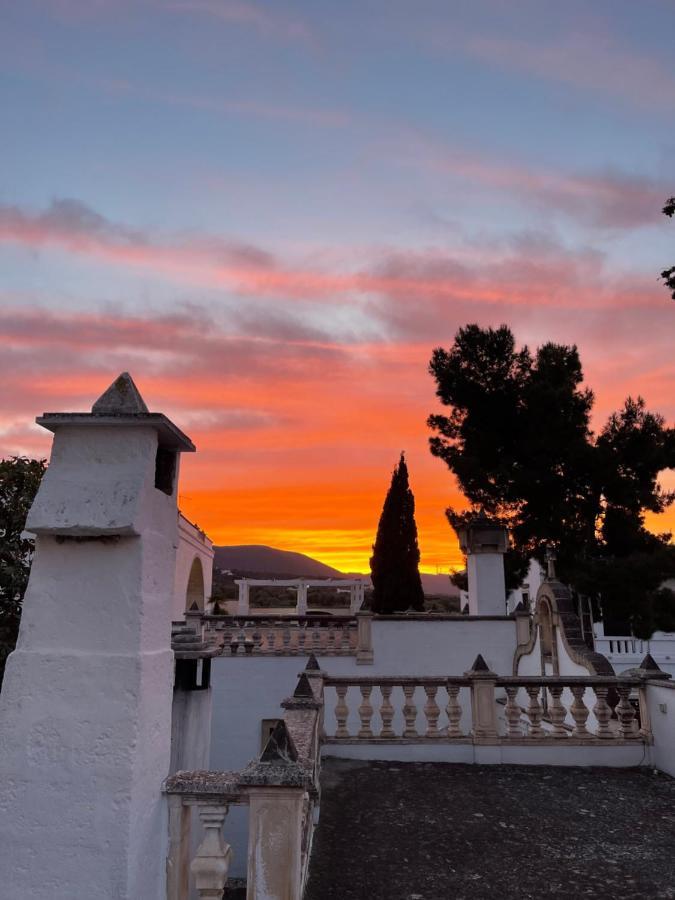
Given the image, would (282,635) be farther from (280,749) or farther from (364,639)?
(280,749)

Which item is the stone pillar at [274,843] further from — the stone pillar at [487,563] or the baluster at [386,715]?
the stone pillar at [487,563]

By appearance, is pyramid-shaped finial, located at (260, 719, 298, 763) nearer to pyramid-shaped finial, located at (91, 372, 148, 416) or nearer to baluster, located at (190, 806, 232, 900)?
baluster, located at (190, 806, 232, 900)

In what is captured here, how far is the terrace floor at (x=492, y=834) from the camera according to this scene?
462 cm

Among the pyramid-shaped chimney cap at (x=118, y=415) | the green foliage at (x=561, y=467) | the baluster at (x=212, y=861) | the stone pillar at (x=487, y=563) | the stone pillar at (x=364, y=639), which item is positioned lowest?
the baluster at (x=212, y=861)

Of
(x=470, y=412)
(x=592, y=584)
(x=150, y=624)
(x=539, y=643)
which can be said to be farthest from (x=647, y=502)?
(x=150, y=624)

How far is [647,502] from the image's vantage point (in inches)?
826

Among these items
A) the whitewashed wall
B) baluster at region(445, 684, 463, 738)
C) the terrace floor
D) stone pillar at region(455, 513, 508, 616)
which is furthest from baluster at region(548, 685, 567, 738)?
stone pillar at region(455, 513, 508, 616)

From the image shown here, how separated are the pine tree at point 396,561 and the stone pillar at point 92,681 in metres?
26.1

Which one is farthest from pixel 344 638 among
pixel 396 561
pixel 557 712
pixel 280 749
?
pixel 396 561

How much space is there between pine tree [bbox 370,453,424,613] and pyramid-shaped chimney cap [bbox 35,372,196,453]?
86.0 feet

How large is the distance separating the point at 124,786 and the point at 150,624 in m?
0.78

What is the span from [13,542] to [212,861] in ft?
21.8

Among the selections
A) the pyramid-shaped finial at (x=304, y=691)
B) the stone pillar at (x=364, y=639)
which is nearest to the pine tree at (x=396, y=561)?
the stone pillar at (x=364, y=639)

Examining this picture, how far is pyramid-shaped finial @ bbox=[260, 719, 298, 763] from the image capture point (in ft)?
11.8
